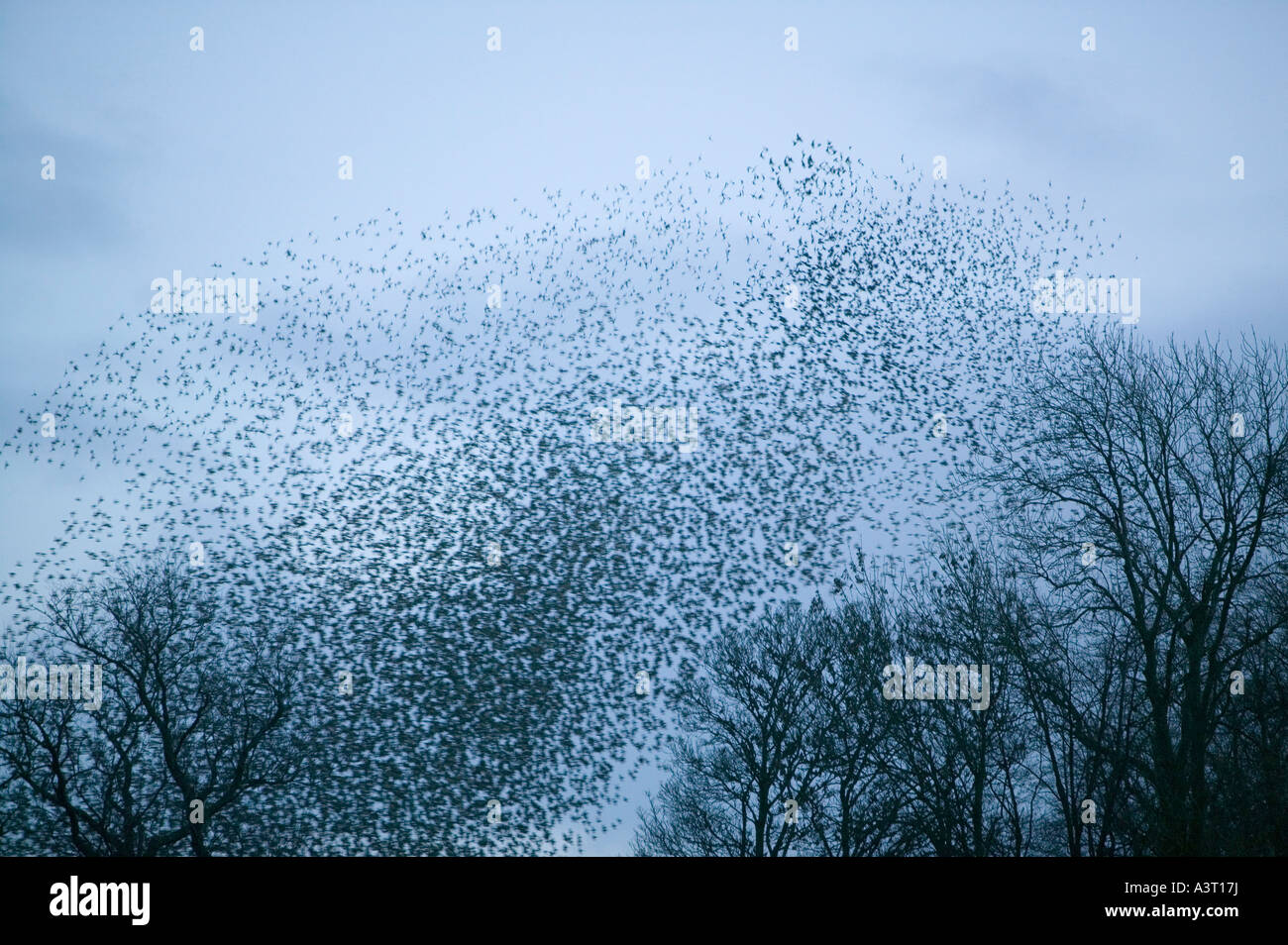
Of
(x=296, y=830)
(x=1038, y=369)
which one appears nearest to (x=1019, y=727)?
(x=1038, y=369)

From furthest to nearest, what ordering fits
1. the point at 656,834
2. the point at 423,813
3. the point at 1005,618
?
the point at 656,834, the point at 423,813, the point at 1005,618

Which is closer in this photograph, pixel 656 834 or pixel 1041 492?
pixel 1041 492

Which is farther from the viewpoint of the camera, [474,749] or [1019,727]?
[474,749]

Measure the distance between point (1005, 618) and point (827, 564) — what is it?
4187 millimetres

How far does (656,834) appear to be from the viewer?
30.5 metres

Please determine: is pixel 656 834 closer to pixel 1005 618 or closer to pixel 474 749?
pixel 474 749

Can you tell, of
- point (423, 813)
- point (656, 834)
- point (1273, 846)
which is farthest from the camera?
point (656, 834)

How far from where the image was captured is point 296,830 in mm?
23422
